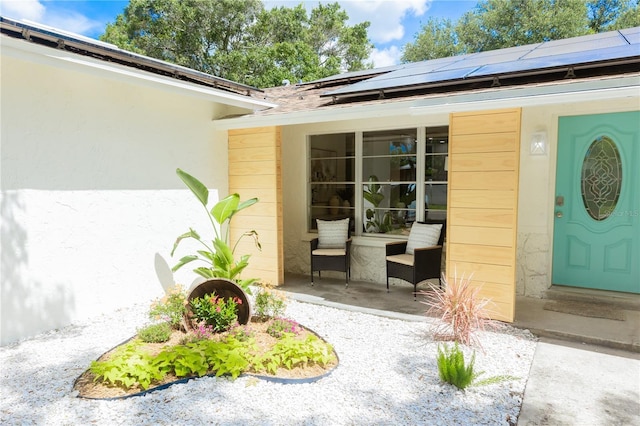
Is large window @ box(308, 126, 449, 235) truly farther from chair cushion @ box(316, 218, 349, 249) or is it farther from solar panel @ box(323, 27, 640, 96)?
solar panel @ box(323, 27, 640, 96)

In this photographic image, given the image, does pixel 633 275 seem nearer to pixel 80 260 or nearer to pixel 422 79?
pixel 422 79

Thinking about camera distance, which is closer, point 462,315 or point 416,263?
point 462,315

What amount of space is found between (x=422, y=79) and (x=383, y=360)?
14.2 ft

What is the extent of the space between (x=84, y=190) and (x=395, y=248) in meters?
4.81

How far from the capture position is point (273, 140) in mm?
7043

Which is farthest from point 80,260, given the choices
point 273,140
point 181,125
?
point 273,140

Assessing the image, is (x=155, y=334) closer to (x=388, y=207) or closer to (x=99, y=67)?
(x=99, y=67)

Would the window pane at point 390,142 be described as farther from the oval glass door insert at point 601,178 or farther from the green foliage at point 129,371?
the green foliage at point 129,371

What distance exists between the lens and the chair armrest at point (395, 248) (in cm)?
671

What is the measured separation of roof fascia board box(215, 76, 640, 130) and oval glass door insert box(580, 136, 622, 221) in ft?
7.22

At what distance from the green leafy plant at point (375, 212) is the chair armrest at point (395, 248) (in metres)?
0.77

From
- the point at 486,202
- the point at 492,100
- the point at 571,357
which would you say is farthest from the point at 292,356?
the point at 492,100

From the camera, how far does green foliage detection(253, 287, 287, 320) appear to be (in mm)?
5020

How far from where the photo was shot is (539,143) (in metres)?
6.14
